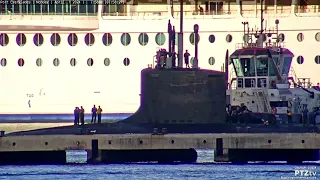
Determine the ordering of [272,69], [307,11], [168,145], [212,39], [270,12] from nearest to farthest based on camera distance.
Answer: [168,145]
[272,69]
[307,11]
[212,39]
[270,12]

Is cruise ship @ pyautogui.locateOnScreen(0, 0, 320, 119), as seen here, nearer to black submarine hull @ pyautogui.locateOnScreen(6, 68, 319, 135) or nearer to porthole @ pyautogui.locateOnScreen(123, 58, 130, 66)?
porthole @ pyautogui.locateOnScreen(123, 58, 130, 66)

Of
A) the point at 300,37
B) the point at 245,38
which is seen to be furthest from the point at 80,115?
the point at 300,37

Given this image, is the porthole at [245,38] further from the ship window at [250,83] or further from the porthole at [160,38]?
the ship window at [250,83]

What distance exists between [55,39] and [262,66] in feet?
34.8

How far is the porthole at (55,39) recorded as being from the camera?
215 ft

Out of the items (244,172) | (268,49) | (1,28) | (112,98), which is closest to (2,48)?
(1,28)

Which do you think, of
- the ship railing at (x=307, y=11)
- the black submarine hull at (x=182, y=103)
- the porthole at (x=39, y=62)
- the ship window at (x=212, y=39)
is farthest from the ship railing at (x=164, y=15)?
the black submarine hull at (x=182, y=103)

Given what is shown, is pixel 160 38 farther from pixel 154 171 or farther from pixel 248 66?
pixel 154 171

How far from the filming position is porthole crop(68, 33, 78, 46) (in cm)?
6550

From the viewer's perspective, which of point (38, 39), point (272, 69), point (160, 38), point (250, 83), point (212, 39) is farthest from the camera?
point (38, 39)

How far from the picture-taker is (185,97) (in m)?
50.3

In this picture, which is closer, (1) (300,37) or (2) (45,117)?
(1) (300,37)

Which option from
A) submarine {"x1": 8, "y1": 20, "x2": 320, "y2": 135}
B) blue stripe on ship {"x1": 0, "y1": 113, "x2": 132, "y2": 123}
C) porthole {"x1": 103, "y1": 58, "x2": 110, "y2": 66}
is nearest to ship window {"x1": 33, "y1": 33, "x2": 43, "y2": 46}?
porthole {"x1": 103, "y1": 58, "x2": 110, "y2": 66}

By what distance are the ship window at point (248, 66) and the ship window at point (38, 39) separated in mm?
10398
